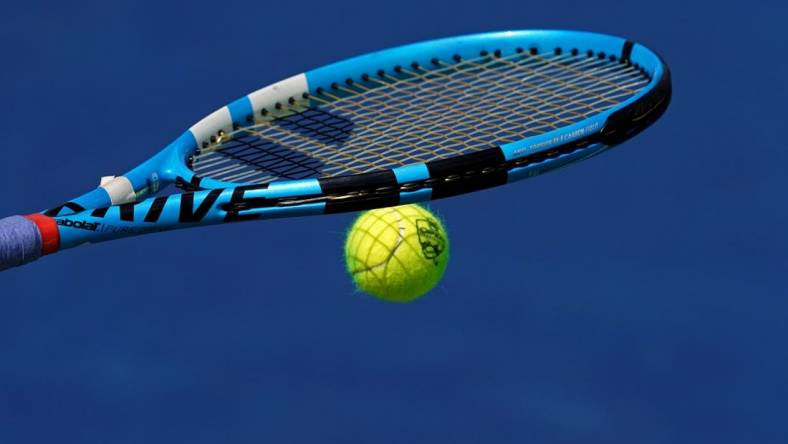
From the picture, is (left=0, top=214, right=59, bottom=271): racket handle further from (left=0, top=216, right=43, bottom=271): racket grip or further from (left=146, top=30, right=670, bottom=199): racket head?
(left=146, top=30, right=670, bottom=199): racket head

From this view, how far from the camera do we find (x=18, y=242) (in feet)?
25.4

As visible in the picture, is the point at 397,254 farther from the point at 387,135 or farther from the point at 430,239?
the point at 387,135

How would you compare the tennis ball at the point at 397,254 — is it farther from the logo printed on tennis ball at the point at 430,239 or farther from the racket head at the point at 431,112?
the racket head at the point at 431,112

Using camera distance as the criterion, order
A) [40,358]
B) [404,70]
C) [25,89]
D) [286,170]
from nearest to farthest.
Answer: [286,170], [404,70], [40,358], [25,89]

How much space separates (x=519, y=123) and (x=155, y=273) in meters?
3.13

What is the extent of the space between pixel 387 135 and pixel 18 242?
2107 mm

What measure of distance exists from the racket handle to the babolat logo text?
0.04m

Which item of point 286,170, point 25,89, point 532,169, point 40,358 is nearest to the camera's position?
point 532,169

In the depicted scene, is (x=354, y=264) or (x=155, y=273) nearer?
(x=354, y=264)

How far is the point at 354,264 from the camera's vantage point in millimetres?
9461

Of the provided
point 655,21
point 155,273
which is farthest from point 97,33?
point 655,21

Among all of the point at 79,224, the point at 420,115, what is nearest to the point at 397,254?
the point at 420,115

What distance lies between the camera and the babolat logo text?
791cm

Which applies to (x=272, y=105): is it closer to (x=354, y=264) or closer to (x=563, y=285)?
(x=354, y=264)
